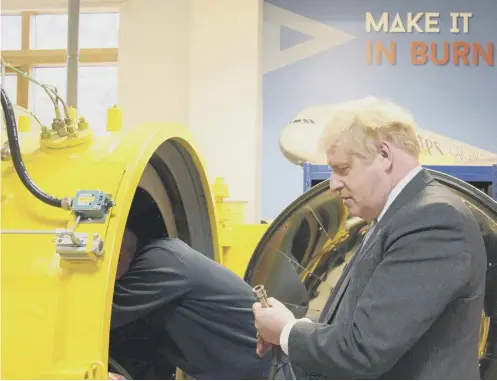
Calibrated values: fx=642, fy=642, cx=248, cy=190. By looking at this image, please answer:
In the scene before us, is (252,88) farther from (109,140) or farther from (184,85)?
(109,140)

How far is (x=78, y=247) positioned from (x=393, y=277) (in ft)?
2.19

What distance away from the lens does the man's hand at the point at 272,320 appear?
116 cm

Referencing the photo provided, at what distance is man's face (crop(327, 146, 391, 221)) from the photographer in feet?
3.71

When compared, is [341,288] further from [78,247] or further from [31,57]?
[31,57]

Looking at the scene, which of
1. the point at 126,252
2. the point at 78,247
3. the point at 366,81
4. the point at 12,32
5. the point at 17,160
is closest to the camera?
the point at 78,247

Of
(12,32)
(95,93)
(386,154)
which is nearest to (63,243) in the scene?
(386,154)

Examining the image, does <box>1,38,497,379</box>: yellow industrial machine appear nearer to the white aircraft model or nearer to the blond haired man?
the blond haired man

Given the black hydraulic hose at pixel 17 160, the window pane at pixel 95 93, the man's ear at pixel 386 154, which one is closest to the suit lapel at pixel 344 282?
the man's ear at pixel 386 154

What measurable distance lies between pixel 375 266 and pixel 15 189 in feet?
2.87

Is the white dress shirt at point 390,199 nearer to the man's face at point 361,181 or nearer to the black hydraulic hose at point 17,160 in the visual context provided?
the man's face at point 361,181

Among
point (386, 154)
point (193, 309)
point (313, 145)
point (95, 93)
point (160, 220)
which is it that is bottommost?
point (193, 309)

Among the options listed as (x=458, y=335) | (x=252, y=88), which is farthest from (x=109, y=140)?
(x=252, y=88)

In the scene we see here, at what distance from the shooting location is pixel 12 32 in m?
5.47

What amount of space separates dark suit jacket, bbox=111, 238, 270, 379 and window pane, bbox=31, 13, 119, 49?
358 centimetres
